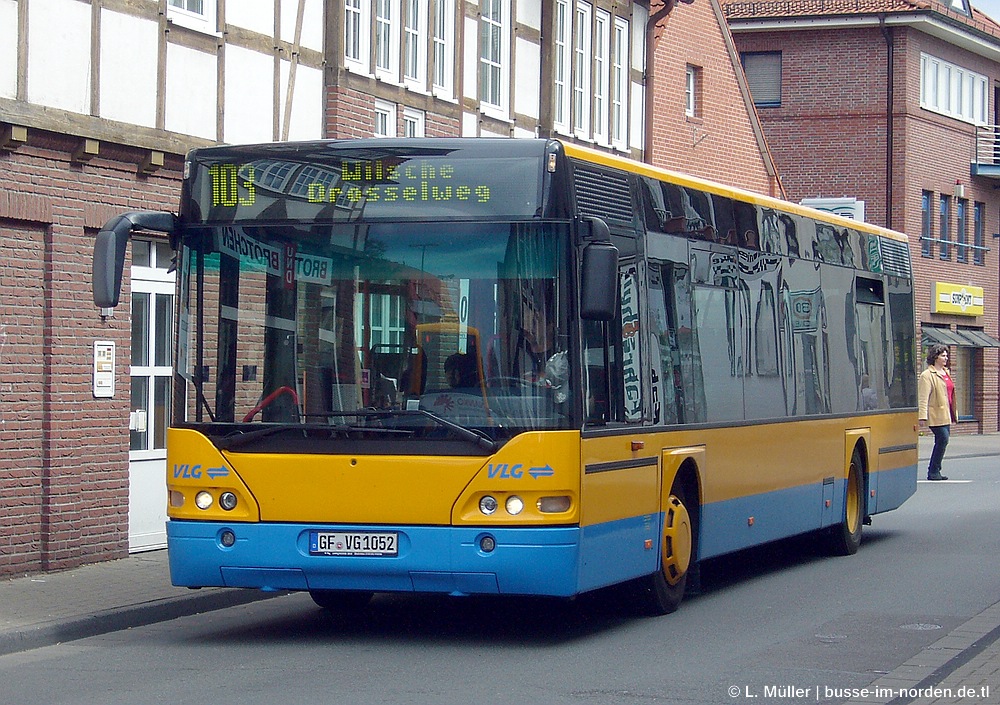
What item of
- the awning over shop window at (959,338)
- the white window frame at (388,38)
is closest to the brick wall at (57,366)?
the white window frame at (388,38)

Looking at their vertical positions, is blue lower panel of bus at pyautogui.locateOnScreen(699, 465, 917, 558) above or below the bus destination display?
below

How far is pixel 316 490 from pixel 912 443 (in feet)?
30.3

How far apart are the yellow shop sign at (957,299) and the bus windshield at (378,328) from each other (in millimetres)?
36594

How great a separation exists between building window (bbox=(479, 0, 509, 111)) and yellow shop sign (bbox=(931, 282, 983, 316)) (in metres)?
26.0

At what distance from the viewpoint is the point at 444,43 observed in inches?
775

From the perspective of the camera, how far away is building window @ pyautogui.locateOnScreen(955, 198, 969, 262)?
46062 millimetres

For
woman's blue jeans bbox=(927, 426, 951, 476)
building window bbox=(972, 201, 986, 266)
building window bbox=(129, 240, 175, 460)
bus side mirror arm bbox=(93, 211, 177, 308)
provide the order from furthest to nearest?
building window bbox=(972, 201, 986, 266) → woman's blue jeans bbox=(927, 426, 951, 476) → building window bbox=(129, 240, 175, 460) → bus side mirror arm bbox=(93, 211, 177, 308)

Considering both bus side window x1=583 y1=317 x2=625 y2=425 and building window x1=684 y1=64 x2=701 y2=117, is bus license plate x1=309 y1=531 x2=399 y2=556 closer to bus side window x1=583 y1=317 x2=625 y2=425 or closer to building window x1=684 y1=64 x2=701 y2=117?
bus side window x1=583 y1=317 x2=625 y2=425

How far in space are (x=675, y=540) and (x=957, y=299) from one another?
119ft

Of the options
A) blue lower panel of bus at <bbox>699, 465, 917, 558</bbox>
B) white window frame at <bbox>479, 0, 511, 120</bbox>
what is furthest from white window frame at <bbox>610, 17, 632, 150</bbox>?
blue lower panel of bus at <bbox>699, 465, 917, 558</bbox>

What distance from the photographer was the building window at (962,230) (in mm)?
46062

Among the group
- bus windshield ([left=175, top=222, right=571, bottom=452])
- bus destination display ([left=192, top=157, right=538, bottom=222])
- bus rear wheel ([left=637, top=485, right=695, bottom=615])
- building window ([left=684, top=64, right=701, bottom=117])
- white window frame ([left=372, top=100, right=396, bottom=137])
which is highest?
building window ([left=684, top=64, right=701, bottom=117])

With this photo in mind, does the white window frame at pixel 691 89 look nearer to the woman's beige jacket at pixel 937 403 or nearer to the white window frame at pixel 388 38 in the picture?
the woman's beige jacket at pixel 937 403

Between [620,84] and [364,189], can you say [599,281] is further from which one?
[620,84]
